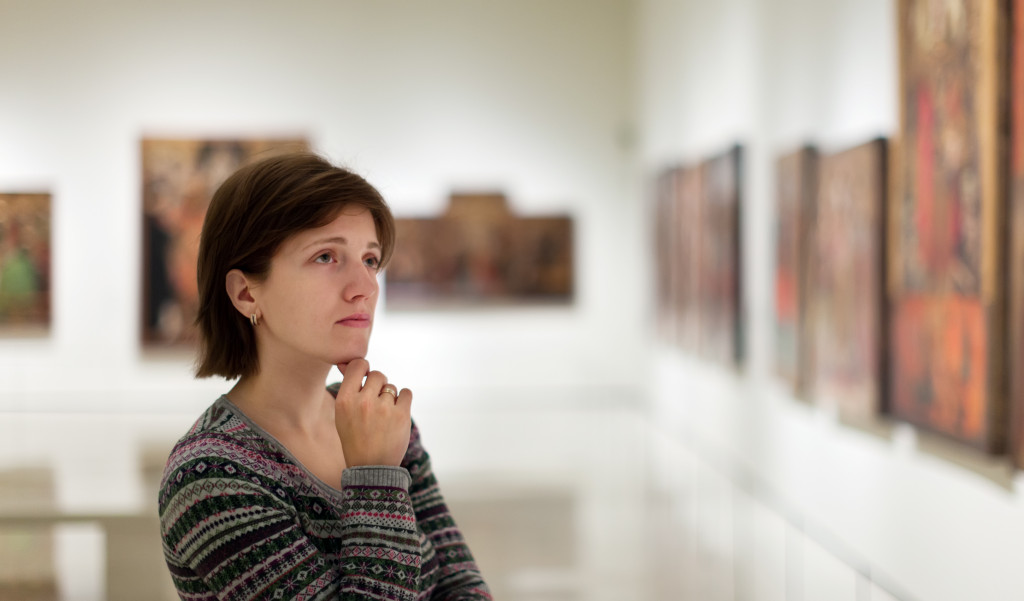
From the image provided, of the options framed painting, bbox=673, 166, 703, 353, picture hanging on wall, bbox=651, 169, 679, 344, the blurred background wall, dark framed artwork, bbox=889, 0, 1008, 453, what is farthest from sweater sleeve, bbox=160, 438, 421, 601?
picture hanging on wall, bbox=651, 169, 679, 344

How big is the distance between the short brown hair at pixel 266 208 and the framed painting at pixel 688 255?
9886 mm

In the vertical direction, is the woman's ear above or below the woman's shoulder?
above

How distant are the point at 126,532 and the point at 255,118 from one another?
10357mm

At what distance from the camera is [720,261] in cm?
1101

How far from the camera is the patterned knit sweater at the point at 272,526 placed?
2146 millimetres

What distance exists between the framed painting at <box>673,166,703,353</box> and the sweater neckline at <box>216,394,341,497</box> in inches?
390

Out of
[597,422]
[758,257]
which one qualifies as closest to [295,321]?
[758,257]

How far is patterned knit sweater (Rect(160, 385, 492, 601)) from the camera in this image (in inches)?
84.5

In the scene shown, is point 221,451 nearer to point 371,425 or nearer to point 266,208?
point 371,425

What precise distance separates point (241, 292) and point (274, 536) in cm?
61

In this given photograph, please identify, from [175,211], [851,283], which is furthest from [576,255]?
[851,283]

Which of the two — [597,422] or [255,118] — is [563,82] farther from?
[597,422]

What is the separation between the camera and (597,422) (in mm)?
12430

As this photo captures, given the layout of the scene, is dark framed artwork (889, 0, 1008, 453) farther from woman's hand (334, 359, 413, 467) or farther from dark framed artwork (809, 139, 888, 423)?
woman's hand (334, 359, 413, 467)
